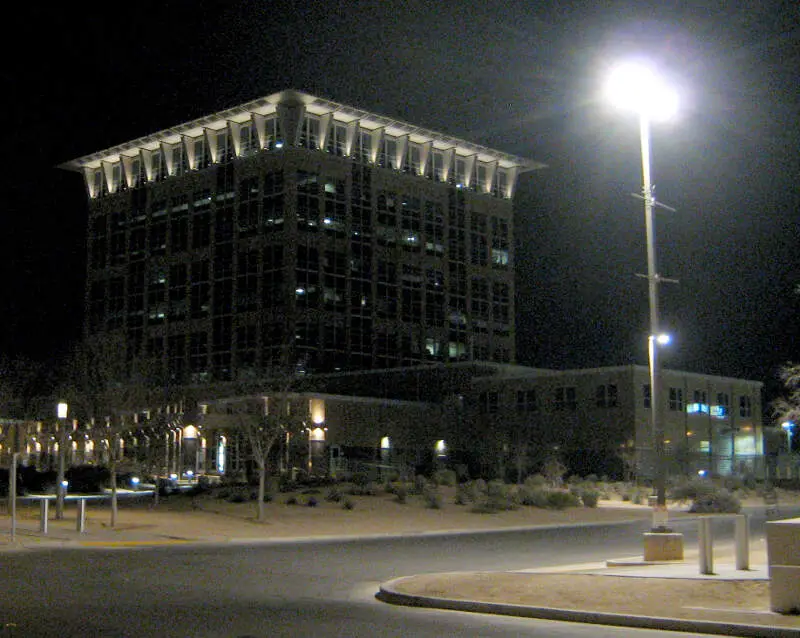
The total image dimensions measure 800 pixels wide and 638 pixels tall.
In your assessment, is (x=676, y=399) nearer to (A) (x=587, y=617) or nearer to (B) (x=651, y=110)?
(B) (x=651, y=110)

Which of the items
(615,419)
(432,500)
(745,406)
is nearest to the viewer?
(432,500)

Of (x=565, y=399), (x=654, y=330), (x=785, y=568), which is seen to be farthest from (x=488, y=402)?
(x=785, y=568)

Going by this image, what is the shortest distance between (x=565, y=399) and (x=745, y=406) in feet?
51.8

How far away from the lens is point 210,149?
106000 mm

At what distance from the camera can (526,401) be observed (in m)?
76.8

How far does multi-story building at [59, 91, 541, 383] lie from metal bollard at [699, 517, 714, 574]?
7471 cm

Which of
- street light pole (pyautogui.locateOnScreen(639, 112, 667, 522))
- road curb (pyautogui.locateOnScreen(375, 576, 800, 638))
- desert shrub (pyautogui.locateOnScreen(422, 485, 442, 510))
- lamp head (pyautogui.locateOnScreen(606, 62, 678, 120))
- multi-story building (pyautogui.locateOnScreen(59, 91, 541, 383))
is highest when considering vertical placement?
multi-story building (pyautogui.locateOnScreen(59, 91, 541, 383))

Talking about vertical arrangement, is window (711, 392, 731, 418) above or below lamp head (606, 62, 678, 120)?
below

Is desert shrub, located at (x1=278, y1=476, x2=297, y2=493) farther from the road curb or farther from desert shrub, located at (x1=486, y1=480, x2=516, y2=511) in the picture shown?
the road curb

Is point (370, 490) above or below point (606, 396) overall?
below

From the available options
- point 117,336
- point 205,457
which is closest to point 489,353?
point 205,457

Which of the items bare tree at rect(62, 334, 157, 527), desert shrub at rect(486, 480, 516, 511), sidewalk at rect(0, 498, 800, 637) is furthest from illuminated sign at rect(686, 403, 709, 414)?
sidewalk at rect(0, 498, 800, 637)

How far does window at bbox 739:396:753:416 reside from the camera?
3174 inches

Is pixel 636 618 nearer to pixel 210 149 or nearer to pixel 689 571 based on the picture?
pixel 689 571
